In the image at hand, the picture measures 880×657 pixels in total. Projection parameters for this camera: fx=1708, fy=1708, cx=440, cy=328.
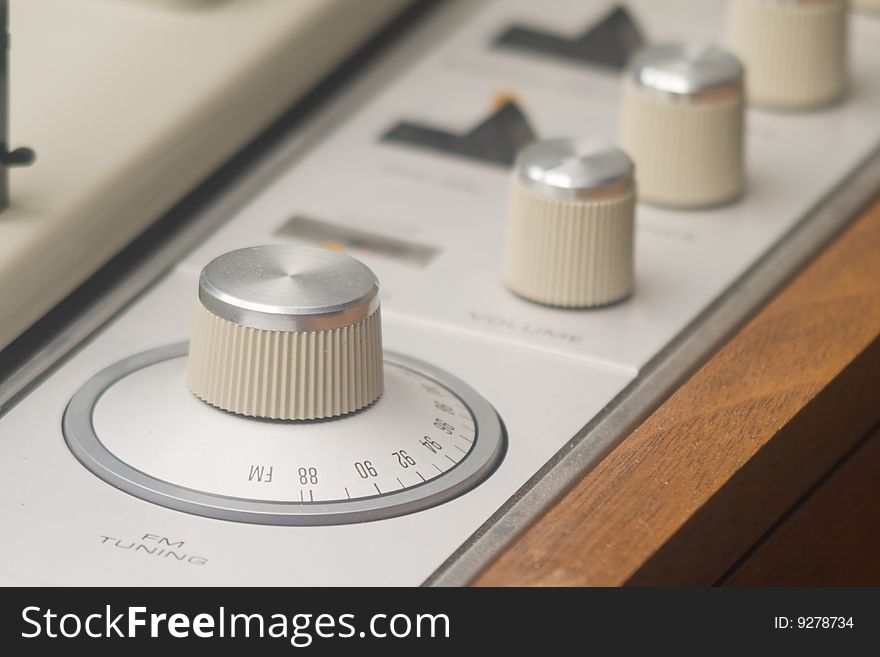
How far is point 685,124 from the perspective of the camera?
3.37 feet

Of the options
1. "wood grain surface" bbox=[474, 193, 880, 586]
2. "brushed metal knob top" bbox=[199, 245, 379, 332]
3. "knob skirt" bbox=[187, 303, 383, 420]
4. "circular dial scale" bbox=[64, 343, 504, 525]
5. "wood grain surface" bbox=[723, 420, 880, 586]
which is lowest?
"wood grain surface" bbox=[723, 420, 880, 586]

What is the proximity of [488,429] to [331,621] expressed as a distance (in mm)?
158

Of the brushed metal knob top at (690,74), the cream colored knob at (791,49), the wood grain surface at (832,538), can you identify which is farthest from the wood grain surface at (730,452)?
the cream colored knob at (791,49)

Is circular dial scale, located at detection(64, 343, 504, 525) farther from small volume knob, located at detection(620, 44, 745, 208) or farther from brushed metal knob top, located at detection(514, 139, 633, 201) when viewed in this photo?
small volume knob, located at detection(620, 44, 745, 208)

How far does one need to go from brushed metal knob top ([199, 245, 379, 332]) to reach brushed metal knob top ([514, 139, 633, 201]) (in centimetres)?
17

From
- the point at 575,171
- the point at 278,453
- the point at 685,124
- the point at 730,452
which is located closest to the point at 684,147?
the point at 685,124

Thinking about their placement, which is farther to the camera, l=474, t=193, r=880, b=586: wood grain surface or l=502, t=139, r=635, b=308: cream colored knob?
l=502, t=139, r=635, b=308: cream colored knob

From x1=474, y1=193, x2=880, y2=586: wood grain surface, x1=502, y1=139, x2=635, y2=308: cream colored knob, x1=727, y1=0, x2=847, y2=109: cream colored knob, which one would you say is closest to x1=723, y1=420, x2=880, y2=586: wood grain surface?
x1=474, y1=193, x2=880, y2=586: wood grain surface

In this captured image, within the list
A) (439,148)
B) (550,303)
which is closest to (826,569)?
(550,303)

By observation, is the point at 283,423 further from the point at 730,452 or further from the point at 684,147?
the point at 684,147

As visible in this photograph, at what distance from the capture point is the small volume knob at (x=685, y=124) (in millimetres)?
1025

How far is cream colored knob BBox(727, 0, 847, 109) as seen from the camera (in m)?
1.17

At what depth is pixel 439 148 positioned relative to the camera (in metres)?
1.12

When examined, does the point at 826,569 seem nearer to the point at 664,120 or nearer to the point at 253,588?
the point at 664,120
